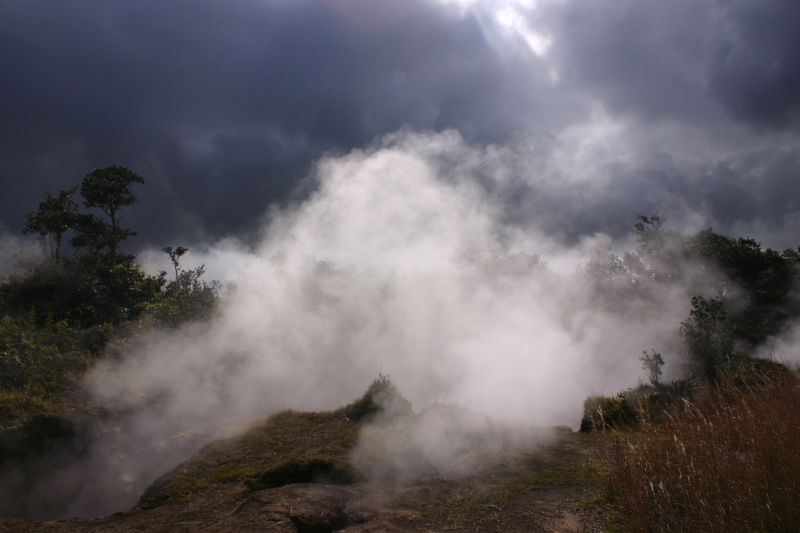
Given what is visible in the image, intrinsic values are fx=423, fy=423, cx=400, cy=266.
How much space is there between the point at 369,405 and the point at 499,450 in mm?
3234

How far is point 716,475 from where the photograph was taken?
3.67 meters

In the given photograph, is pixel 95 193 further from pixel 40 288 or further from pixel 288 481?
pixel 288 481

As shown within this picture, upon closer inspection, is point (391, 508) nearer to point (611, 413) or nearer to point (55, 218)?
point (611, 413)

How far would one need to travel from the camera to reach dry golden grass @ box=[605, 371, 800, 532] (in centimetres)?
335

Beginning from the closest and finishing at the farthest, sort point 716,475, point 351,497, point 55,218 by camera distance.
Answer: point 716,475, point 351,497, point 55,218

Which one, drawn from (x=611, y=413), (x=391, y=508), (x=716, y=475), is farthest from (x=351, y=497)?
(x=611, y=413)

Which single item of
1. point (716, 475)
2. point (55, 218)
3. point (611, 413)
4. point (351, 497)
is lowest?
point (716, 475)

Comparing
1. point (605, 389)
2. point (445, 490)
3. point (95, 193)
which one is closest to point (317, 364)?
point (445, 490)

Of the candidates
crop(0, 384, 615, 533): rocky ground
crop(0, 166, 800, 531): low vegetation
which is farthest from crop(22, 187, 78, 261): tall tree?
crop(0, 384, 615, 533): rocky ground

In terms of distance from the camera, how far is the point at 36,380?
33.2 feet

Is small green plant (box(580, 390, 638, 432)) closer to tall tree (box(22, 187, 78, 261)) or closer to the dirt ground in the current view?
the dirt ground

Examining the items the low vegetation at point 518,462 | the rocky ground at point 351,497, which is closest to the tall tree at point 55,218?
the low vegetation at point 518,462

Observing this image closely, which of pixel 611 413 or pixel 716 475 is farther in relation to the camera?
pixel 611 413

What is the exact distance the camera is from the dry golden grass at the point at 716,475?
335 cm
